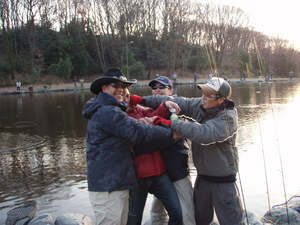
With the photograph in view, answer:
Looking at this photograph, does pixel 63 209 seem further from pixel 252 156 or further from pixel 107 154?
pixel 252 156

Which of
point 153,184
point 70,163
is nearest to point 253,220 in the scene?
point 153,184

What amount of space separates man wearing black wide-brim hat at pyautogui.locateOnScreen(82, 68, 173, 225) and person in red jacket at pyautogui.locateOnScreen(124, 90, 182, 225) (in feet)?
0.75

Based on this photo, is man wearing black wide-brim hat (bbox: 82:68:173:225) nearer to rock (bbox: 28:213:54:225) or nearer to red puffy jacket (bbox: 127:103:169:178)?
red puffy jacket (bbox: 127:103:169:178)

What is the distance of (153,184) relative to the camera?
11.2ft

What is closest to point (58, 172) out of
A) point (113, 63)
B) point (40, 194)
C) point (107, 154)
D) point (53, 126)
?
point (40, 194)

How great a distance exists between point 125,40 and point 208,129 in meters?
54.3

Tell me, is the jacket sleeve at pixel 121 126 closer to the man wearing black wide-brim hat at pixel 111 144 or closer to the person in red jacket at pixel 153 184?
the man wearing black wide-brim hat at pixel 111 144

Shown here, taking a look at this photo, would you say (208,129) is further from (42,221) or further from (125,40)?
(125,40)

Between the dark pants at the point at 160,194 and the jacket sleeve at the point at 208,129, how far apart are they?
61 cm

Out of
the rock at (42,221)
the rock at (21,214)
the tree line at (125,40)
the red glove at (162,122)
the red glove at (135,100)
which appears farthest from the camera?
the tree line at (125,40)

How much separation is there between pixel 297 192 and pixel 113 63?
168 ft

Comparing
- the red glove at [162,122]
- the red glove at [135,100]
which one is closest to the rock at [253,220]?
the red glove at [162,122]

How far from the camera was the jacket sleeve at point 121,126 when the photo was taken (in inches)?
114

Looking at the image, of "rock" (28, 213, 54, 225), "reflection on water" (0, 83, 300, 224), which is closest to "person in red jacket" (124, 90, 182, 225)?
"reflection on water" (0, 83, 300, 224)
